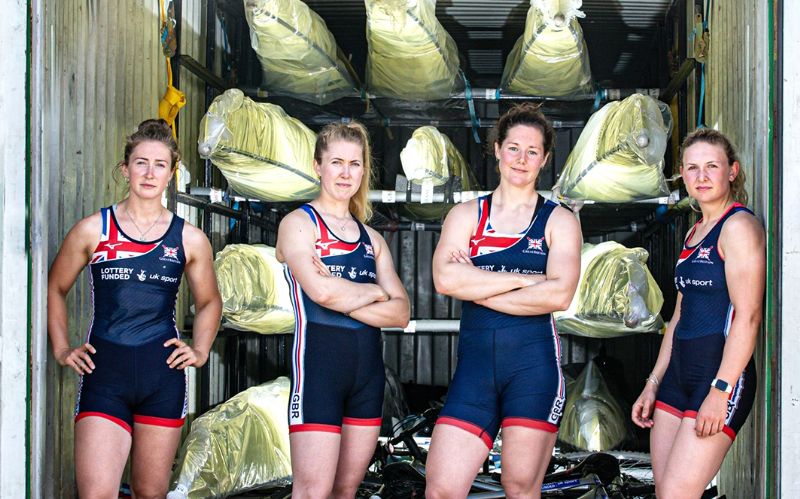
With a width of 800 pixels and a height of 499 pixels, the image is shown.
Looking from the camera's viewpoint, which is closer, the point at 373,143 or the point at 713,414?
the point at 713,414

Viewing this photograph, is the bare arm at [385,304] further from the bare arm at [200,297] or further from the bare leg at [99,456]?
the bare leg at [99,456]

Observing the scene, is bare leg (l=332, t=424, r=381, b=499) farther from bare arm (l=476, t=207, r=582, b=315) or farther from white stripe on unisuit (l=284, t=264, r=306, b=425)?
bare arm (l=476, t=207, r=582, b=315)

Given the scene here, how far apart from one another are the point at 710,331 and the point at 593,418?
203 centimetres

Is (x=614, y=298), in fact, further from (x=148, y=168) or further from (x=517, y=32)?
(x=148, y=168)

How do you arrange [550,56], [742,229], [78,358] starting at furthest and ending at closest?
1. [550,56]
2. [78,358]
3. [742,229]

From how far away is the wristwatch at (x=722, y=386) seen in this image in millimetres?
2912

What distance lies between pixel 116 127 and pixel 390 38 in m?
1.52

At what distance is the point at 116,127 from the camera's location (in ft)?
14.0

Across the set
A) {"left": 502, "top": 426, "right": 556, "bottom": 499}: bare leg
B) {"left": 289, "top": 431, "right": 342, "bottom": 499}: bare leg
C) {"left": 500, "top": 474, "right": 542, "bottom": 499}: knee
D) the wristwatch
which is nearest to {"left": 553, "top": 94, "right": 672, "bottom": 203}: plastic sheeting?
the wristwatch

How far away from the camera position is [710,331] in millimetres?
3064

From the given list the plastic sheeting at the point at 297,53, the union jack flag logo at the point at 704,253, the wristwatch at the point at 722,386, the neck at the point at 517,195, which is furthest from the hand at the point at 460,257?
the plastic sheeting at the point at 297,53

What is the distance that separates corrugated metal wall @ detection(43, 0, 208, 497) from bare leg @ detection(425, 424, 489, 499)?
148cm

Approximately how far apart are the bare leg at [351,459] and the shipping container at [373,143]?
1079mm

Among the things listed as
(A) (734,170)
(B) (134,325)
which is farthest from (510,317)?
(B) (134,325)
